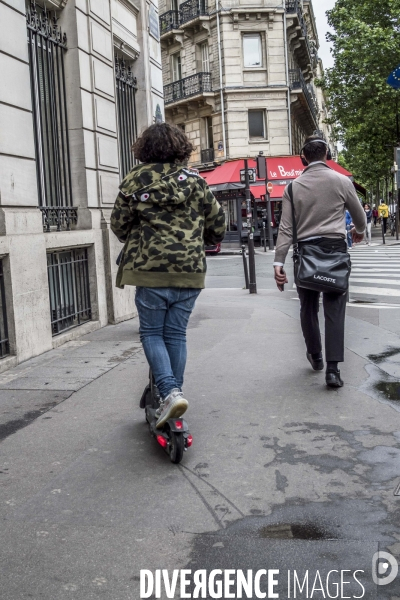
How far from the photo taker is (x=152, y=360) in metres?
4.42

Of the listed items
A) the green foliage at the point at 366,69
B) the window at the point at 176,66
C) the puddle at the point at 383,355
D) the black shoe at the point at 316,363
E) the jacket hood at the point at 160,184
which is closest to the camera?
the jacket hood at the point at 160,184

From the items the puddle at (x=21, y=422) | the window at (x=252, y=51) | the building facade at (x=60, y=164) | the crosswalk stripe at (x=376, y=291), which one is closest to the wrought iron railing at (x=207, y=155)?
the window at (x=252, y=51)

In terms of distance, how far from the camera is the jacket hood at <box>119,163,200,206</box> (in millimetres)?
4316

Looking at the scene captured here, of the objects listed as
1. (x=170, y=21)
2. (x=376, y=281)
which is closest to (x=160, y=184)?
(x=376, y=281)

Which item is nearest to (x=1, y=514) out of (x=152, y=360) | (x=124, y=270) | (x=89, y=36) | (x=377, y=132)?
(x=152, y=360)

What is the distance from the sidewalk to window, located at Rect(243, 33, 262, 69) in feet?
109

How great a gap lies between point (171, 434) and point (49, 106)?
5874 mm

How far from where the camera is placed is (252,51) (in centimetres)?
3825

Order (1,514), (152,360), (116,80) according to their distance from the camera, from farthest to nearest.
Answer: (116,80)
(152,360)
(1,514)

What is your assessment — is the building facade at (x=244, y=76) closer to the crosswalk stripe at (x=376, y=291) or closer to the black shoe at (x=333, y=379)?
the crosswalk stripe at (x=376, y=291)

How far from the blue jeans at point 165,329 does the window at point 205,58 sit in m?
36.6

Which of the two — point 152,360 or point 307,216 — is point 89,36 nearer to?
point 307,216

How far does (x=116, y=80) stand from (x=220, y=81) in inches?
1101

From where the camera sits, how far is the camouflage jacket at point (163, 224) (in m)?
4.35
